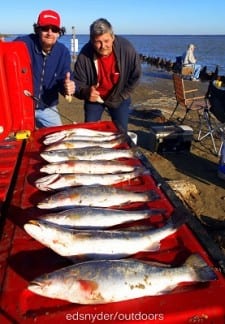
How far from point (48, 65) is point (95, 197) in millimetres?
2752

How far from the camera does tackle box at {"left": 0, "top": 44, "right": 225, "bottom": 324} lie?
1702 mm

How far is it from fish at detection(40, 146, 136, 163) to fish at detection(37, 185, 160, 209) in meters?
0.67

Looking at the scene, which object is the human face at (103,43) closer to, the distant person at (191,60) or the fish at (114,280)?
the fish at (114,280)

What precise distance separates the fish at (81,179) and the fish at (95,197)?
0.12m

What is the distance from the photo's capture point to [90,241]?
212 cm

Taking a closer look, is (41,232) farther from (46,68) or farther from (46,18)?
(46,68)

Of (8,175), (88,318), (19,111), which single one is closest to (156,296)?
(88,318)

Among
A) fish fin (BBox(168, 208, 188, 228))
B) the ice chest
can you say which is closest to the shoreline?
the ice chest

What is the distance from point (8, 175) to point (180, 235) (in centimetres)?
158

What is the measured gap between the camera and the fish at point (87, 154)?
340cm

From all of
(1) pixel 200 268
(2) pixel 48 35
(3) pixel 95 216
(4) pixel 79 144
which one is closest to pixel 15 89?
(4) pixel 79 144

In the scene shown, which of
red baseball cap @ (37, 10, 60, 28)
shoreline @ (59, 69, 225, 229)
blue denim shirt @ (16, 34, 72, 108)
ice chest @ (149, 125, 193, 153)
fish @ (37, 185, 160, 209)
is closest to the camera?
fish @ (37, 185, 160, 209)

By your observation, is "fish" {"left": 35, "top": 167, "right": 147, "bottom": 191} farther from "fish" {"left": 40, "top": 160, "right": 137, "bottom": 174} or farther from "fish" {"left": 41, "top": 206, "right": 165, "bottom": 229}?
"fish" {"left": 41, "top": 206, "right": 165, "bottom": 229}

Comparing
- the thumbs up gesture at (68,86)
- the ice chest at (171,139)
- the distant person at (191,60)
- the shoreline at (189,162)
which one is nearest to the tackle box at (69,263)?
the thumbs up gesture at (68,86)
